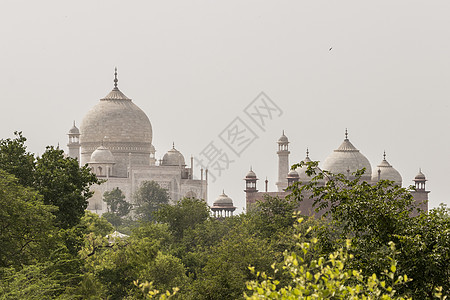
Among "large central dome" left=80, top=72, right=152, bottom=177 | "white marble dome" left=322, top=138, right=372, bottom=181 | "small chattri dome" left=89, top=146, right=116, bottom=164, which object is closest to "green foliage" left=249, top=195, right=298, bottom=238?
"small chattri dome" left=89, top=146, right=116, bottom=164

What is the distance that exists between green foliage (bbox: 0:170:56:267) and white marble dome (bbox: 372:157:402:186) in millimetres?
72791

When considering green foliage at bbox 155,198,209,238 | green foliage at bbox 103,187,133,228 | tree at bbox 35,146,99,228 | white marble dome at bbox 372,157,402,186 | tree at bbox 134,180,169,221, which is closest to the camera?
tree at bbox 35,146,99,228

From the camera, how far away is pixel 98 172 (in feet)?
300

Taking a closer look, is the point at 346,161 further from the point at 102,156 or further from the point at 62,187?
the point at 62,187

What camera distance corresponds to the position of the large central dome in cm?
9562

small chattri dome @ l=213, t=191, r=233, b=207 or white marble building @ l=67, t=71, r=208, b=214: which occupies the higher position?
white marble building @ l=67, t=71, r=208, b=214

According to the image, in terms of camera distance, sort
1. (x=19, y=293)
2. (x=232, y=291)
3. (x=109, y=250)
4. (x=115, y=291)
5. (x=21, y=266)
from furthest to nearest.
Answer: (x=109, y=250) → (x=115, y=291) → (x=232, y=291) → (x=21, y=266) → (x=19, y=293)

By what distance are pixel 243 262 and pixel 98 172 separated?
59.9 m

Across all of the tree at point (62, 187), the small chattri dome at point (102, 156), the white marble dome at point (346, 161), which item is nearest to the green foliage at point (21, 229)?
the tree at point (62, 187)

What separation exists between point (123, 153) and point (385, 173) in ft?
87.3

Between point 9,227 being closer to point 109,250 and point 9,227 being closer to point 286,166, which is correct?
point 109,250

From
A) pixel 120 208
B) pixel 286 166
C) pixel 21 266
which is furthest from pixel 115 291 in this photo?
pixel 286 166

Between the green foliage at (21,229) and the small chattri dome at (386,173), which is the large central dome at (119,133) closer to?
the small chattri dome at (386,173)

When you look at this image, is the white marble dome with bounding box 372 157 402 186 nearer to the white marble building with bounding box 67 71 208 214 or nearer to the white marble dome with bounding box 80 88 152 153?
the white marble building with bounding box 67 71 208 214
